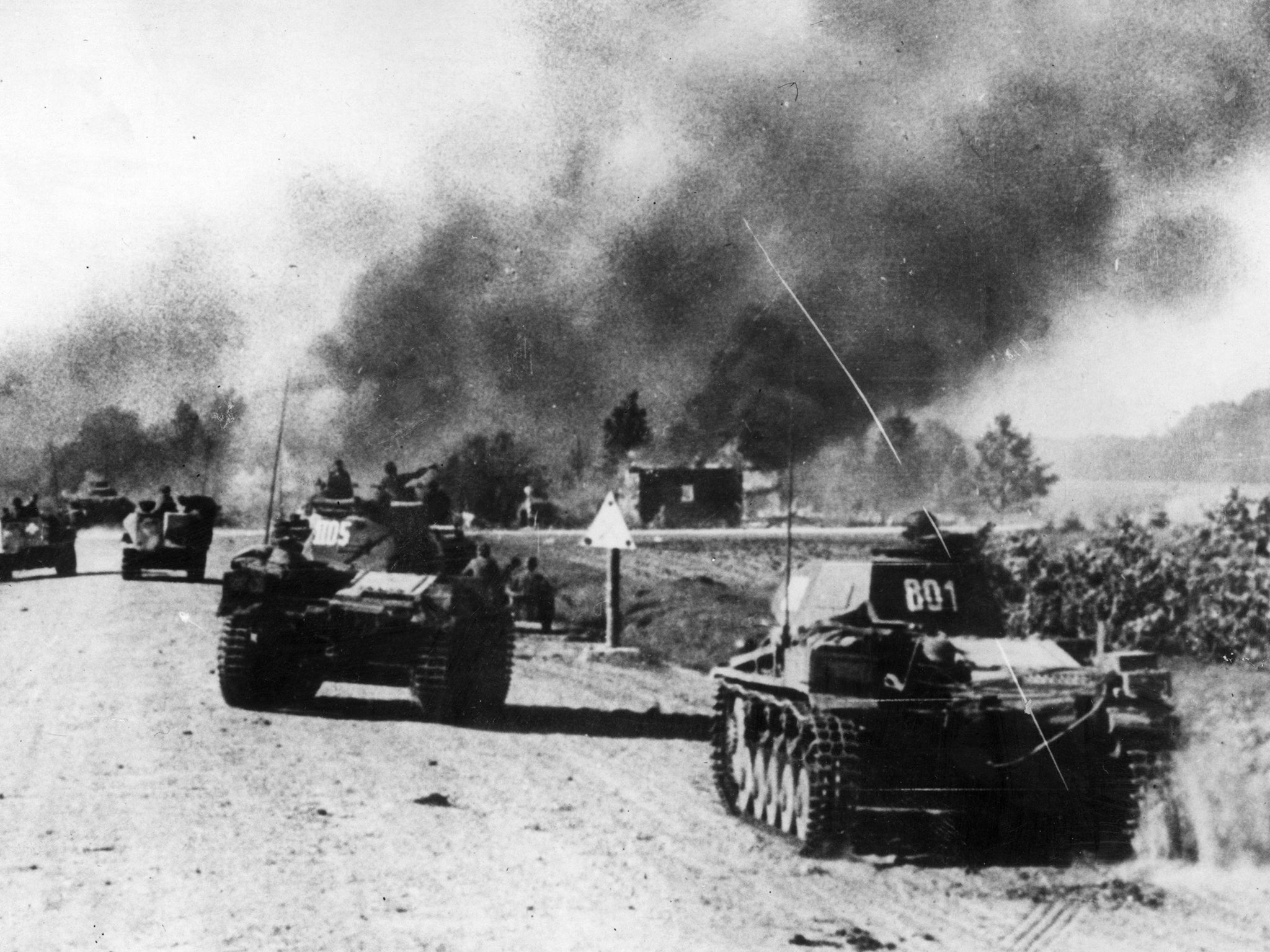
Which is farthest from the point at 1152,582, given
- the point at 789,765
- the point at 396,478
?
the point at 396,478

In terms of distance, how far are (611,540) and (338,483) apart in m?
1.76

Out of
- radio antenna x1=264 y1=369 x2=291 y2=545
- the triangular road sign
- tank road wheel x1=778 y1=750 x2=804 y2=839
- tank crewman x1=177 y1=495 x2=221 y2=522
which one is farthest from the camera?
the triangular road sign

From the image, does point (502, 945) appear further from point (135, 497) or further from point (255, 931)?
point (135, 497)

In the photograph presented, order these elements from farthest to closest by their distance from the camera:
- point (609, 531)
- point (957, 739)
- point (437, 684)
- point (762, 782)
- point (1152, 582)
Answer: point (437, 684)
point (609, 531)
point (1152, 582)
point (762, 782)
point (957, 739)

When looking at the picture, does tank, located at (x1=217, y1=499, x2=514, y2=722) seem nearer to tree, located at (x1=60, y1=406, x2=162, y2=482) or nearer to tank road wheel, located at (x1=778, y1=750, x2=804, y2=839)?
tree, located at (x1=60, y1=406, x2=162, y2=482)

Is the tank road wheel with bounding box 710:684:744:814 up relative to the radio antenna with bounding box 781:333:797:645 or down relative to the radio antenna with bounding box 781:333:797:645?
down

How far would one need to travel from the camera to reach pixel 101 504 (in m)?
7.38

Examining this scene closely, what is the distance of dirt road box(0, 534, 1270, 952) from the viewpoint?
18.9 feet

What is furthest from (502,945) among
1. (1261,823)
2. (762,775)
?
(1261,823)

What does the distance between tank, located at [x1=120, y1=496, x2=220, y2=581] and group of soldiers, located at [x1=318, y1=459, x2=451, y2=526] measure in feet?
2.32

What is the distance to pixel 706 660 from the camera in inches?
357


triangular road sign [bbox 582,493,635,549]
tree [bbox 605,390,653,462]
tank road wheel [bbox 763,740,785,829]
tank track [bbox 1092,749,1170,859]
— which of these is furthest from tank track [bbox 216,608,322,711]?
tank track [bbox 1092,749,1170,859]

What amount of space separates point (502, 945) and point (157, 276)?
4.14 m

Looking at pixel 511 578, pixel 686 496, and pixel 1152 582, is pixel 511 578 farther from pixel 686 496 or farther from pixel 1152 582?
pixel 1152 582
